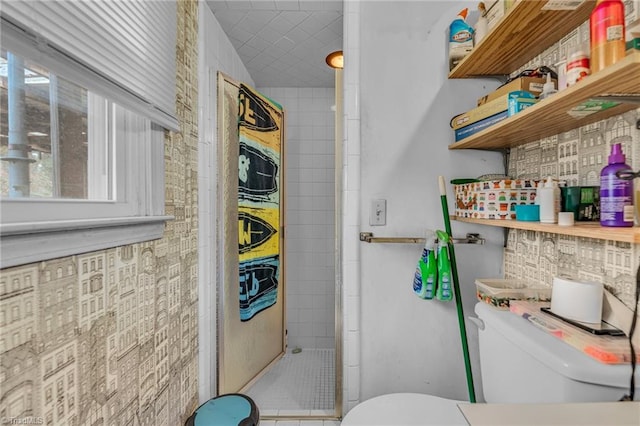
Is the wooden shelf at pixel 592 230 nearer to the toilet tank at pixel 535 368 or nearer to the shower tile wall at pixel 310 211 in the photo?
the toilet tank at pixel 535 368

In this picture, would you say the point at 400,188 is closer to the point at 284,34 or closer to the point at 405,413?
the point at 405,413

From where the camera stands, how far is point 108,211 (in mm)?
842

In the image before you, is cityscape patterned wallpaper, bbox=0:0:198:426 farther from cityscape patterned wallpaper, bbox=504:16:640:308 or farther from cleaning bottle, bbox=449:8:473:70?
cityscape patterned wallpaper, bbox=504:16:640:308

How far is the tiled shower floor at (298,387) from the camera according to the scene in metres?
1.56

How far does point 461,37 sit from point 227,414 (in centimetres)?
172

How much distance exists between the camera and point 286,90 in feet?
7.69

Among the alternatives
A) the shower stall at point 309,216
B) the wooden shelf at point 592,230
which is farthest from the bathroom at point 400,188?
the shower stall at point 309,216

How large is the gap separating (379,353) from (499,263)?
2.11 feet

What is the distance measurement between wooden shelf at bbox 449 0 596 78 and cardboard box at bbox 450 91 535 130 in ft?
0.62

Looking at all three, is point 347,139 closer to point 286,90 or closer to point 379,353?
point 379,353

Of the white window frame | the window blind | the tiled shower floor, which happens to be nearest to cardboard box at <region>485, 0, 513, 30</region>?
the window blind

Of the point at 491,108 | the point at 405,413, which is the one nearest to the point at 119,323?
the point at 405,413

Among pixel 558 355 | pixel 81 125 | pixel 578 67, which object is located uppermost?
pixel 578 67

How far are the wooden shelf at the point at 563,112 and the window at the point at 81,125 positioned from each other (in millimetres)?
1052
